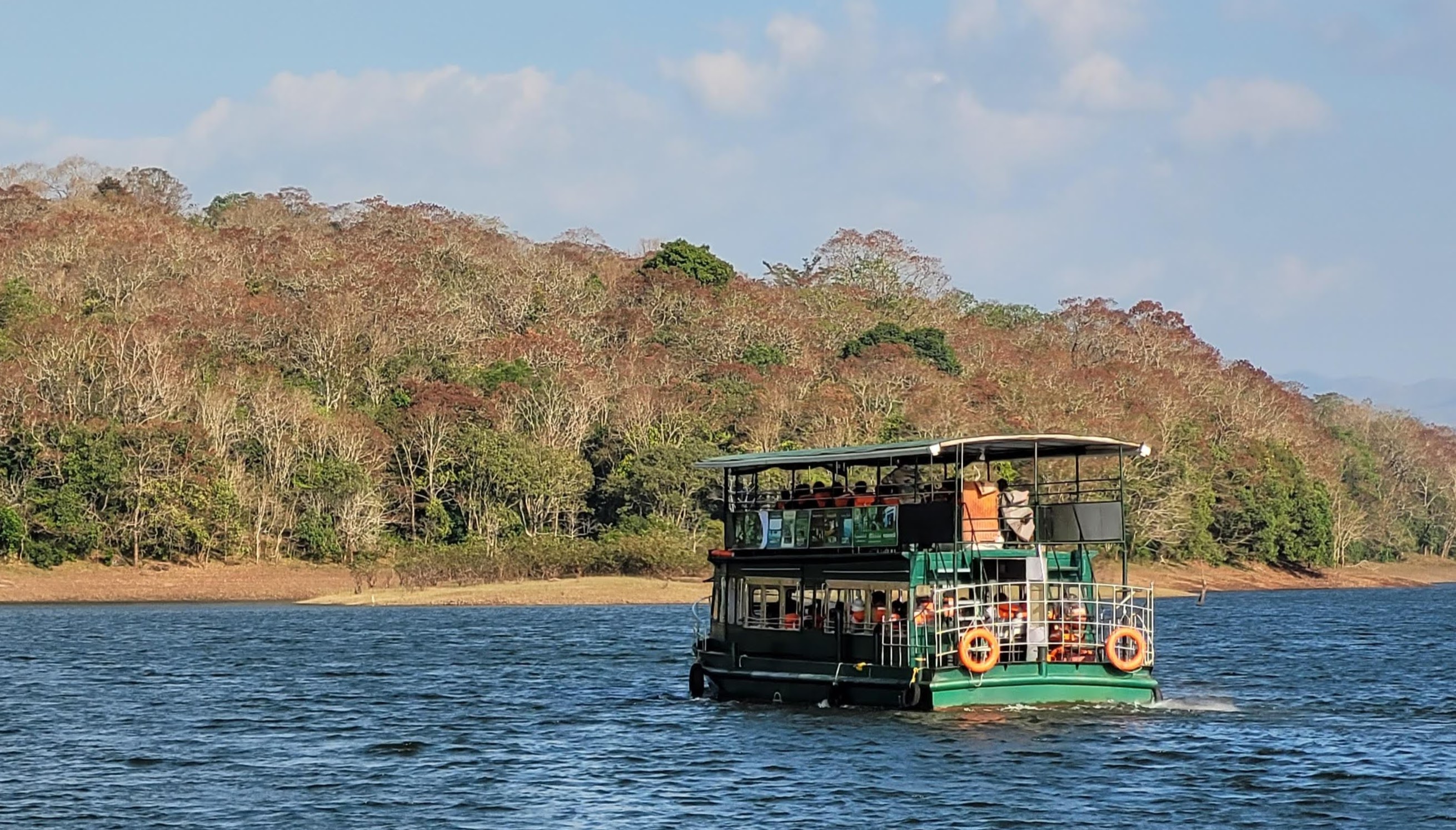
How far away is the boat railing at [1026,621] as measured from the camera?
3297 centimetres

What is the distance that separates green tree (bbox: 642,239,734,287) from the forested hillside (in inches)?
7.6

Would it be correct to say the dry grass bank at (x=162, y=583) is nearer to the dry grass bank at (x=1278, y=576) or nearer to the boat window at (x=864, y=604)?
the dry grass bank at (x=1278, y=576)

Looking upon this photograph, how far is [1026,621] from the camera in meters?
33.7

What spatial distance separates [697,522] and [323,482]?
18.1 metres

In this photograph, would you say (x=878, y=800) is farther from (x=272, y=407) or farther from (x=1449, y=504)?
(x=1449, y=504)

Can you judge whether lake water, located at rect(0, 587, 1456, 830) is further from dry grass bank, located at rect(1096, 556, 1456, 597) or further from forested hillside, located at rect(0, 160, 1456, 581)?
dry grass bank, located at rect(1096, 556, 1456, 597)

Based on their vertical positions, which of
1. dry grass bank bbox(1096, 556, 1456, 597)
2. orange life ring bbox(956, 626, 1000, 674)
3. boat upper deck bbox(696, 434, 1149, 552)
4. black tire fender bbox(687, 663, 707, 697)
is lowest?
black tire fender bbox(687, 663, 707, 697)

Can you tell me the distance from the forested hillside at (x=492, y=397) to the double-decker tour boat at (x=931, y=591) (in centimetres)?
5105

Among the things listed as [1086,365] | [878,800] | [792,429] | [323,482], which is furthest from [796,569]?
[1086,365]

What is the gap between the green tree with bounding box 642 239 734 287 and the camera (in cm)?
12331

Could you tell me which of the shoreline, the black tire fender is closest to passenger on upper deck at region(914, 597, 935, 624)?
the black tire fender

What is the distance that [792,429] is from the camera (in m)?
97.4

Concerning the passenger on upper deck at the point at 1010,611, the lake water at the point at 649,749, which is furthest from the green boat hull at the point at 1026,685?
the passenger on upper deck at the point at 1010,611

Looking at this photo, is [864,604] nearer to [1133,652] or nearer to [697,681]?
[1133,652]
